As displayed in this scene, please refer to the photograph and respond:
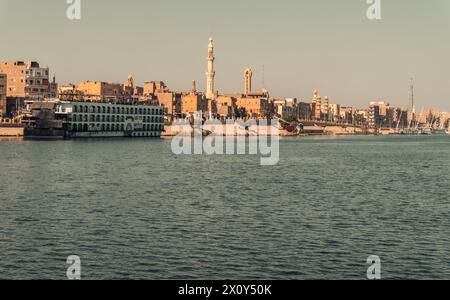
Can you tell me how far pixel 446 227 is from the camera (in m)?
42.8

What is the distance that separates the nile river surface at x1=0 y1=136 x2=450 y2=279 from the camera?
3158cm

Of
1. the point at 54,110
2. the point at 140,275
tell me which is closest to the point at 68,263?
the point at 140,275

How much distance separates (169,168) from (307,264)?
208 ft

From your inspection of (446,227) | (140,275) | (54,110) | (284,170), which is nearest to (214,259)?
(140,275)

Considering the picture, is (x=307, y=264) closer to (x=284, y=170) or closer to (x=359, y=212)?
(x=359, y=212)

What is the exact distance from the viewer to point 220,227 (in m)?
42.0

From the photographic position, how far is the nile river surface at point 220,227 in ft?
104
